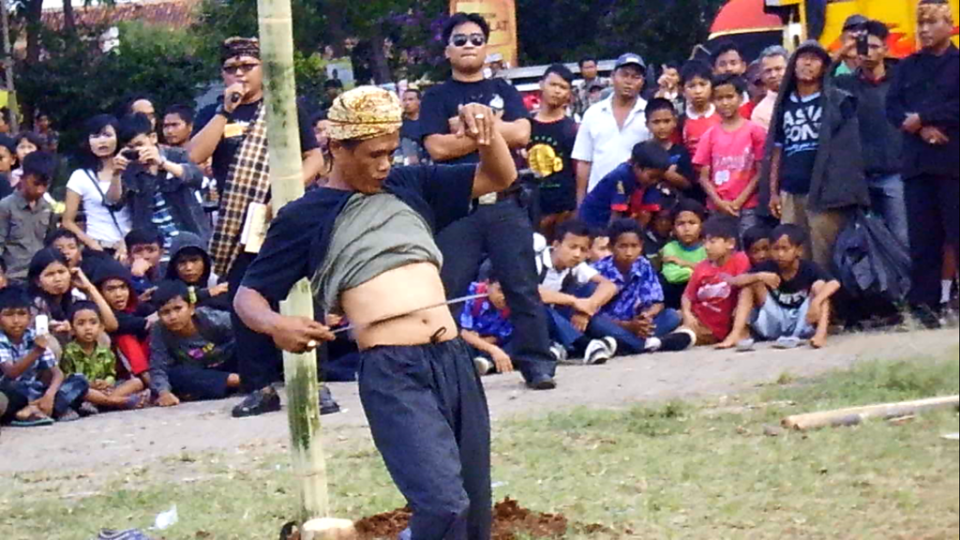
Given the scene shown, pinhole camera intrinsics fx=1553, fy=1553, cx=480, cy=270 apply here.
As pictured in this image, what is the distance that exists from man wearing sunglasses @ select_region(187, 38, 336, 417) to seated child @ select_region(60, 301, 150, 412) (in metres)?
1.12

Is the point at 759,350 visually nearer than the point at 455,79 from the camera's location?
No

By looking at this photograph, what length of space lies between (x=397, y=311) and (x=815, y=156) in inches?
206

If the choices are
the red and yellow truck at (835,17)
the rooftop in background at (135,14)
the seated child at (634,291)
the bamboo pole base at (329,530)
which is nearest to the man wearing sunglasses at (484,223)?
the seated child at (634,291)

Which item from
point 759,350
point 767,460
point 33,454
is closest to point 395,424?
point 767,460

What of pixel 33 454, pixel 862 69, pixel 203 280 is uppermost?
pixel 862 69

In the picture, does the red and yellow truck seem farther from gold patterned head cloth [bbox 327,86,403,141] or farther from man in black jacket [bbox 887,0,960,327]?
gold patterned head cloth [bbox 327,86,403,141]

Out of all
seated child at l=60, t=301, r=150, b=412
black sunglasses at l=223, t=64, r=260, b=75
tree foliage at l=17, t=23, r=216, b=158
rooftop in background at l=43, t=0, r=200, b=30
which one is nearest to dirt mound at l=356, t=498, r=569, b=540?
black sunglasses at l=223, t=64, r=260, b=75

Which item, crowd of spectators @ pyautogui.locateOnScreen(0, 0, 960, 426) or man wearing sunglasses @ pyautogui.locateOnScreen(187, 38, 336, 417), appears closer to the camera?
man wearing sunglasses @ pyautogui.locateOnScreen(187, 38, 336, 417)

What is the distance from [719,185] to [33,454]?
4534mm

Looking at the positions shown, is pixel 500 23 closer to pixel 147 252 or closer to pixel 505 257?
pixel 147 252

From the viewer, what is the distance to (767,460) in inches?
240

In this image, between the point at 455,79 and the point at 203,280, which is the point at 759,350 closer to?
the point at 455,79

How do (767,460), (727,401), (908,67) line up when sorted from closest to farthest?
(908,67) < (767,460) < (727,401)

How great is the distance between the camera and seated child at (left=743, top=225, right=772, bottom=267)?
29.1 ft
